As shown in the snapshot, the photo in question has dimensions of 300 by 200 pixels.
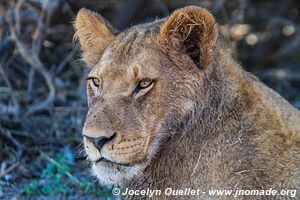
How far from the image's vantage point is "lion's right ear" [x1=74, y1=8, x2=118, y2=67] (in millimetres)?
4125

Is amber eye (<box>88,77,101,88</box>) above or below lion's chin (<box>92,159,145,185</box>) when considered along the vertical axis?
above

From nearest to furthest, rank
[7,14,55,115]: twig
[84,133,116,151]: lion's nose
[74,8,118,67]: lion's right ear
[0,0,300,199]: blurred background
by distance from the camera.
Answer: [84,133,116,151]: lion's nose
[74,8,118,67]: lion's right ear
[0,0,300,199]: blurred background
[7,14,55,115]: twig

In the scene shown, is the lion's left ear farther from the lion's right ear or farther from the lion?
the lion's right ear

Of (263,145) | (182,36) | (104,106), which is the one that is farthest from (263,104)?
(104,106)

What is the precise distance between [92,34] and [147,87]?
709 millimetres

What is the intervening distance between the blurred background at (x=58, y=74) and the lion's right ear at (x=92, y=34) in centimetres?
64

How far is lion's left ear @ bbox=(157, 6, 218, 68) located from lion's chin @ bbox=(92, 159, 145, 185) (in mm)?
579

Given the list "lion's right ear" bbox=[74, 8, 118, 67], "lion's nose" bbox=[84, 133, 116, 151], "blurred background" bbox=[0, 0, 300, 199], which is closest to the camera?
"lion's nose" bbox=[84, 133, 116, 151]

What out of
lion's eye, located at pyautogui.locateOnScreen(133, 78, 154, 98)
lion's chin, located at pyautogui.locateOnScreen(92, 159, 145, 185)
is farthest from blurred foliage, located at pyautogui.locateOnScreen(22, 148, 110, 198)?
lion's eye, located at pyautogui.locateOnScreen(133, 78, 154, 98)

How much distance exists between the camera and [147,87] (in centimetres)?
368

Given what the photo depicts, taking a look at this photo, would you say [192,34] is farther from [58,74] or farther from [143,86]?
[58,74]

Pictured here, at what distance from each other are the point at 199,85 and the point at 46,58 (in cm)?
485

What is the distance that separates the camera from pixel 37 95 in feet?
25.0

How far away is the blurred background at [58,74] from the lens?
18.1 ft
